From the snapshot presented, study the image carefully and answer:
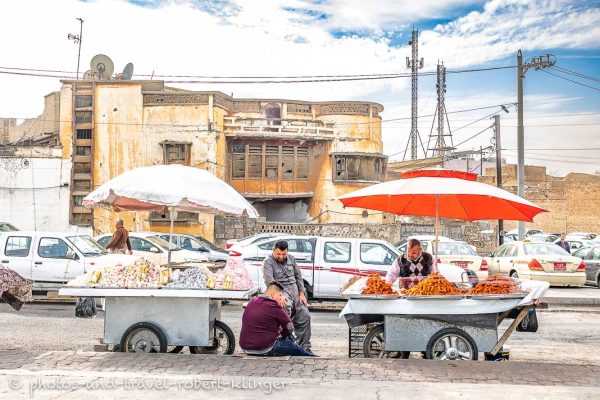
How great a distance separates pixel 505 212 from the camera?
946cm

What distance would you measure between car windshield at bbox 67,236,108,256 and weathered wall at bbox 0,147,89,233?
17.9 m

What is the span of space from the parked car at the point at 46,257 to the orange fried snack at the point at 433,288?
9.58 m

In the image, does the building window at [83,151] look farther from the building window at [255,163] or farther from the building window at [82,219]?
the building window at [255,163]

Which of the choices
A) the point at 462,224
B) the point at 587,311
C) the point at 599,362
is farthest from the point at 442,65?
the point at 599,362

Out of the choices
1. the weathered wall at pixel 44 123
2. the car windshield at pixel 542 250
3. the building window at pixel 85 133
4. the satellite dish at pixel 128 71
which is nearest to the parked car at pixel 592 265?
the car windshield at pixel 542 250

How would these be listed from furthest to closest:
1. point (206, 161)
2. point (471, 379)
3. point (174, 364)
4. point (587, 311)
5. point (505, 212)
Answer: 1. point (206, 161)
2. point (587, 311)
3. point (505, 212)
4. point (174, 364)
5. point (471, 379)

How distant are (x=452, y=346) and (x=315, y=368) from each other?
6.19 feet

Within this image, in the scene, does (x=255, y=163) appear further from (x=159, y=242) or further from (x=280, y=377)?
(x=280, y=377)

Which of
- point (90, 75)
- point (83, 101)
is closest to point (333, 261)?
point (83, 101)

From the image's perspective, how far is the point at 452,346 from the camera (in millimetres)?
8195

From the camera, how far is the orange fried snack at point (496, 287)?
8188mm

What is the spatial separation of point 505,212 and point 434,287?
2.12m

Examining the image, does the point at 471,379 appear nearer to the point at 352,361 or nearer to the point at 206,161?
the point at 352,361

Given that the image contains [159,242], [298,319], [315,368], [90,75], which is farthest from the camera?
[90,75]
